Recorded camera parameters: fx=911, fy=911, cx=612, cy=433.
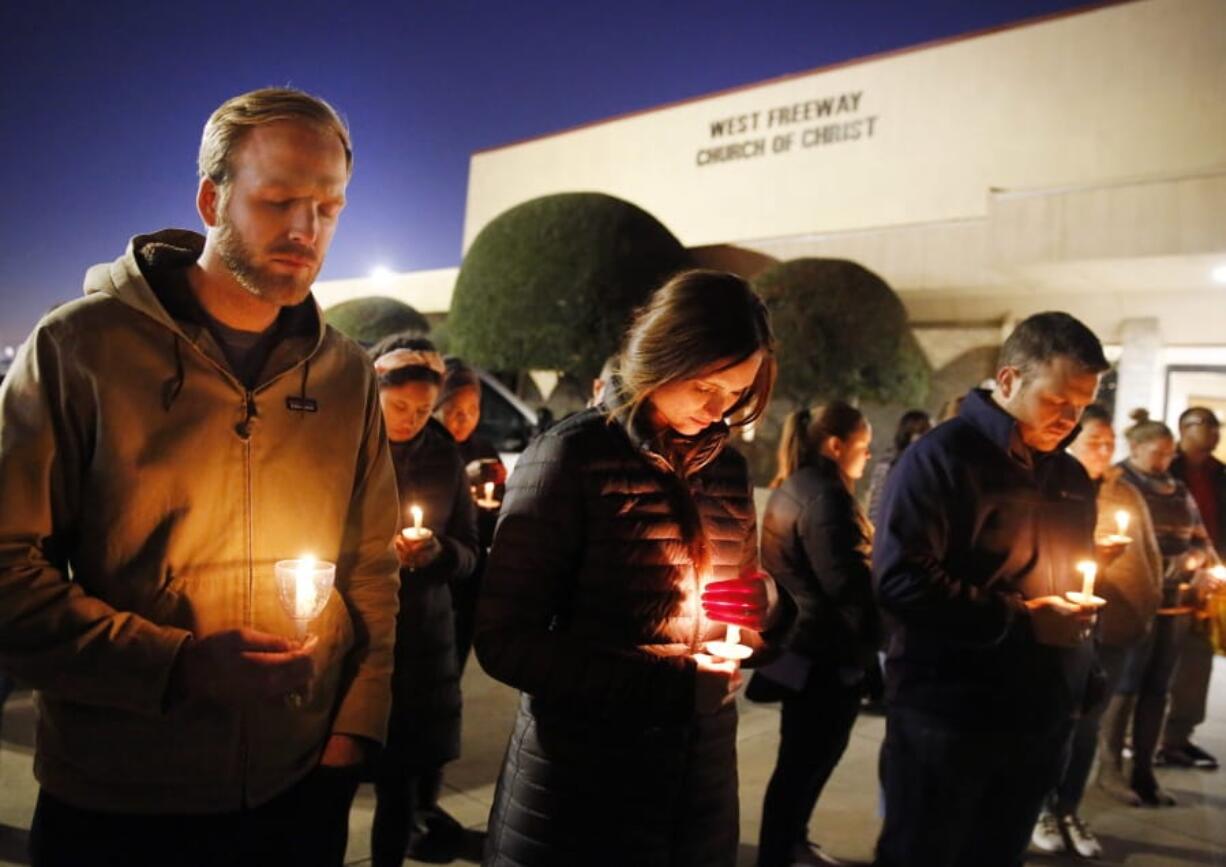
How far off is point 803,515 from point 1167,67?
54.4 ft

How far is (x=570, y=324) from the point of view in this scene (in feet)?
54.8

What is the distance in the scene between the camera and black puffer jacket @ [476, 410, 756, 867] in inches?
79.8

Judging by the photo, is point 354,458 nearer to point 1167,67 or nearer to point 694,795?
point 694,795

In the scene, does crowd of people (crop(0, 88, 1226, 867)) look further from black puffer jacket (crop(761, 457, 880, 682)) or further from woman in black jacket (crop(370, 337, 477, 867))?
black puffer jacket (crop(761, 457, 880, 682))

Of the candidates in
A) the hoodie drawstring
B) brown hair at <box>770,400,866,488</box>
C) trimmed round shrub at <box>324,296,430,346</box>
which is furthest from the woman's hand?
trimmed round shrub at <box>324,296,430,346</box>

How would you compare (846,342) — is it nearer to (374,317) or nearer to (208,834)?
(374,317)

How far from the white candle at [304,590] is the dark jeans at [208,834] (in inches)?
18.8

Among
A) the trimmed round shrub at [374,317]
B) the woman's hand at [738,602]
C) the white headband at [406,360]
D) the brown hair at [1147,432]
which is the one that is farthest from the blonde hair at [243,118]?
the trimmed round shrub at [374,317]

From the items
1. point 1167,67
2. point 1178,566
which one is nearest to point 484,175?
point 1167,67

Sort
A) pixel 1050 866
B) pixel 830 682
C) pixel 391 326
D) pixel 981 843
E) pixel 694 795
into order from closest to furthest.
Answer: pixel 694 795
pixel 981 843
pixel 830 682
pixel 1050 866
pixel 391 326

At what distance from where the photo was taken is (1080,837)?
4.58m

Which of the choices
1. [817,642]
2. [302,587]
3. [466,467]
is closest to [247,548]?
[302,587]

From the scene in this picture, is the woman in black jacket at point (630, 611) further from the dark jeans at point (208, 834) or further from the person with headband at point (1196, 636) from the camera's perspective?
the person with headband at point (1196, 636)

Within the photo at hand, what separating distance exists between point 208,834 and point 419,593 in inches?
67.5
